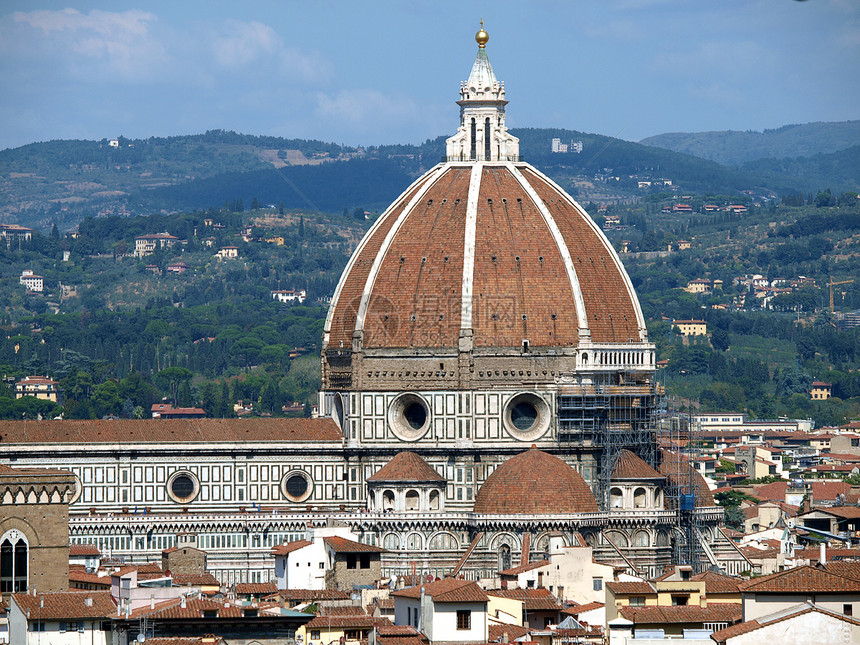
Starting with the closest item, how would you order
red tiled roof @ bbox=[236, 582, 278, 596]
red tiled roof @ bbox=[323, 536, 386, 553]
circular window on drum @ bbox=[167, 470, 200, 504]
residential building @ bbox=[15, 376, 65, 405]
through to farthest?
red tiled roof @ bbox=[236, 582, 278, 596]
red tiled roof @ bbox=[323, 536, 386, 553]
circular window on drum @ bbox=[167, 470, 200, 504]
residential building @ bbox=[15, 376, 65, 405]

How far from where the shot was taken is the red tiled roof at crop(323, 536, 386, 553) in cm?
8606

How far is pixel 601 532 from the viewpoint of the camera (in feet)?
307

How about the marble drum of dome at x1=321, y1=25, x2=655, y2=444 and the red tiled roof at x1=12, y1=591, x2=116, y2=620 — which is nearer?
the red tiled roof at x1=12, y1=591, x2=116, y2=620

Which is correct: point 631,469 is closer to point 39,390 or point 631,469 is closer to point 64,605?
point 64,605

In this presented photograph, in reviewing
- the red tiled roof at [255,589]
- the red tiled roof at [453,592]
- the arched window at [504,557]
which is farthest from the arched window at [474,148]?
the red tiled roof at [453,592]

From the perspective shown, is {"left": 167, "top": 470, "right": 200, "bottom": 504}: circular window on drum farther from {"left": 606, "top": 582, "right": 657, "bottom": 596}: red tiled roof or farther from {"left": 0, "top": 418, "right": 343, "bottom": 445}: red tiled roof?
{"left": 606, "top": 582, "right": 657, "bottom": 596}: red tiled roof

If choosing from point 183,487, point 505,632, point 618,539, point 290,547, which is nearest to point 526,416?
point 618,539

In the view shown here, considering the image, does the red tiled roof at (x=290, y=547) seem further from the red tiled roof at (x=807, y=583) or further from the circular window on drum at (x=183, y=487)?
the red tiled roof at (x=807, y=583)

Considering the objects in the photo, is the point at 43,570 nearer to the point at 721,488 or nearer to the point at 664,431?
the point at 664,431

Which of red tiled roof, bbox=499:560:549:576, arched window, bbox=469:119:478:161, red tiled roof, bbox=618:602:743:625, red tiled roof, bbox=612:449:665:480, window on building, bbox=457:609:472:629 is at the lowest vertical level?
red tiled roof, bbox=499:560:549:576

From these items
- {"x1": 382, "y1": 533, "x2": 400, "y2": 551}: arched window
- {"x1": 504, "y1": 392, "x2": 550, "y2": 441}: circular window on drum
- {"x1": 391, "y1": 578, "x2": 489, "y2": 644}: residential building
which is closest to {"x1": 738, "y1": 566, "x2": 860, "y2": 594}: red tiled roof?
{"x1": 391, "y1": 578, "x2": 489, "y2": 644}: residential building

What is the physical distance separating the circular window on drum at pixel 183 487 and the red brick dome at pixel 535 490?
10.9 metres

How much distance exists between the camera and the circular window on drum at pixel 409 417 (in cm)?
9881

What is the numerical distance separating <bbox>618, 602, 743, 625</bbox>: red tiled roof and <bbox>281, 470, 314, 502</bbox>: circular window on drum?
36727 millimetres
